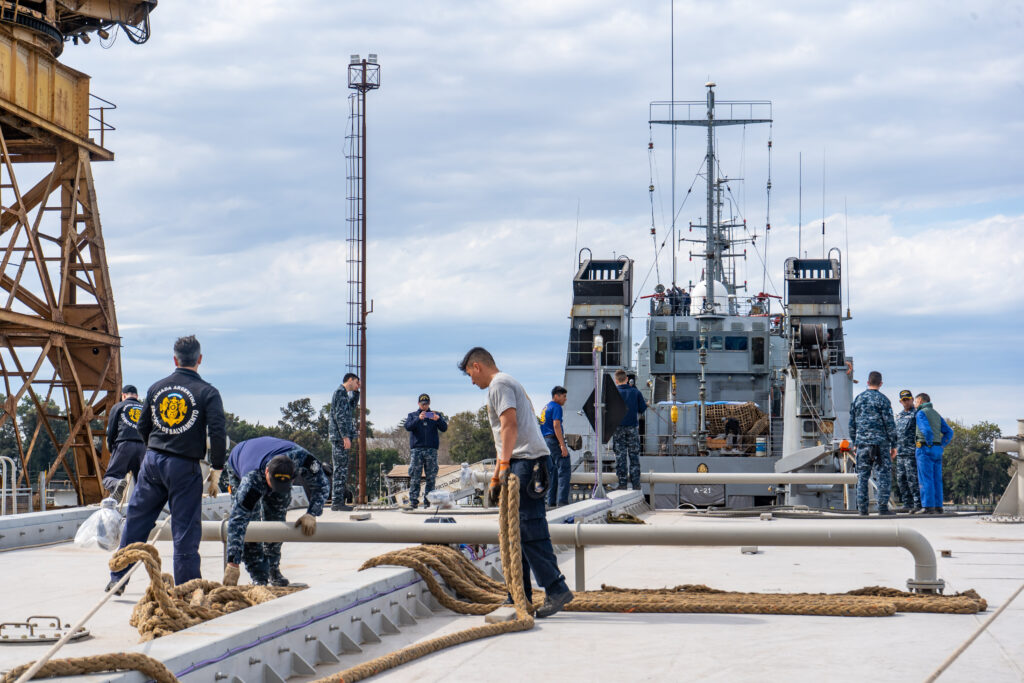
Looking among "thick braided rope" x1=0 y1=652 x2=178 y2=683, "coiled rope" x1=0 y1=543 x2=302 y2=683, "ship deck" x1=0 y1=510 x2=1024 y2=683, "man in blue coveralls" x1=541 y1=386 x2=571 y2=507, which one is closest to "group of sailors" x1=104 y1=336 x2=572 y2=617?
"ship deck" x1=0 y1=510 x2=1024 y2=683

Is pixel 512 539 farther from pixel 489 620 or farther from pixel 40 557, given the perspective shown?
pixel 40 557

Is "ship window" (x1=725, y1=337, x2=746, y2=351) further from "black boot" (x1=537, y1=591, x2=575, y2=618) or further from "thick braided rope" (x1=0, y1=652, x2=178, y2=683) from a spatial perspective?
"thick braided rope" (x1=0, y1=652, x2=178, y2=683)

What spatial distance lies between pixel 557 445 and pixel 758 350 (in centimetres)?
1767

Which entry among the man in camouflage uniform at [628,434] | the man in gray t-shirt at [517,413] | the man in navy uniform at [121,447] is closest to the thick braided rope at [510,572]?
the man in gray t-shirt at [517,413]

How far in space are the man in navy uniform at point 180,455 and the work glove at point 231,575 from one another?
0.21m

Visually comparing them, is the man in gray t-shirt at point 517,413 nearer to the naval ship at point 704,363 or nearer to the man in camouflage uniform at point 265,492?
the man in camouflage uniform at point 265,492

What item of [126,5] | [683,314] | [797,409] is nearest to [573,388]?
[683,314]

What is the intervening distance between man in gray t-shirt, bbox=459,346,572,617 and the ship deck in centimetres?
26

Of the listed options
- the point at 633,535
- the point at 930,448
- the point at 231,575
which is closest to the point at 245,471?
the point at 231,575

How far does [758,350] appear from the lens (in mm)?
31719

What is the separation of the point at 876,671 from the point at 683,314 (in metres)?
28.1

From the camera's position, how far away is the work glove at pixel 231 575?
711 centimetres

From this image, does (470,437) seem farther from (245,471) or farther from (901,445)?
(245,471)

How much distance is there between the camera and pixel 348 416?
15.5 metres
